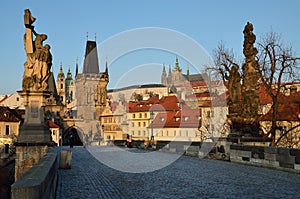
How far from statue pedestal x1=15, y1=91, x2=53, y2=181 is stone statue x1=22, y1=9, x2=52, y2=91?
0.36 m

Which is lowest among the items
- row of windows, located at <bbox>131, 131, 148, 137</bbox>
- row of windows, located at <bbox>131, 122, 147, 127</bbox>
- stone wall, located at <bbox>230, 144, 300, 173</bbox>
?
row of windows, located at <bbox>131, 131, 148, 137</bbox>

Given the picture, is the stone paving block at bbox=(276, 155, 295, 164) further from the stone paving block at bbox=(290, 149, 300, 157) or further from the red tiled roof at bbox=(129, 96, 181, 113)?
the red tiled roof at bbox=(129, 96, 181, 113)

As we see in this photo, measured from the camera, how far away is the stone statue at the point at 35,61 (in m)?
15.3

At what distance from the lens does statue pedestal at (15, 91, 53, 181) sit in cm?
1402

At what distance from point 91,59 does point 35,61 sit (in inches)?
4052

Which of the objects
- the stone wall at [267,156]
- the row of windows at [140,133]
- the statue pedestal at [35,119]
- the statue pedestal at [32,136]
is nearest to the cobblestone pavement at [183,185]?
the stone wall at [267,156]

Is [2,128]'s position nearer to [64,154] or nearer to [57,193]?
[64,154]

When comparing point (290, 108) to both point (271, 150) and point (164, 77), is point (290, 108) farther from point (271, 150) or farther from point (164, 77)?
point (164, 77)

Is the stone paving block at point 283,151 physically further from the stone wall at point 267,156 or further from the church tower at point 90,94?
the church tower at point 90,94

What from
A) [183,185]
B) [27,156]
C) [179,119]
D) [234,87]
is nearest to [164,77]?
[179,119]

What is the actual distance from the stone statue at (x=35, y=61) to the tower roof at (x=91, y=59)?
9885 centimetres

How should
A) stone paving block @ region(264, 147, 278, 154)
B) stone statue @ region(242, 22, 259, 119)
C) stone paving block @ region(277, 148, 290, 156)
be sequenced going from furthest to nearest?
stone statue @ region(242, 22, 259, 119), stone paving block @ region(264, 147, 278, 154), stone paving block @ region(277, 148, 290, 156)

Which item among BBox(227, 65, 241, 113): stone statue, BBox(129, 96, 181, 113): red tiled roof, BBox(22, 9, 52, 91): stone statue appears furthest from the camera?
A: BBox(129, 96, 181, 113): red tiled roof

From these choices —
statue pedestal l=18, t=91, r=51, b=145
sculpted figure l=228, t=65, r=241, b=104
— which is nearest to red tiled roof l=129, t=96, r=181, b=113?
sculpted figure l=228, t=65, r=241, b=104
